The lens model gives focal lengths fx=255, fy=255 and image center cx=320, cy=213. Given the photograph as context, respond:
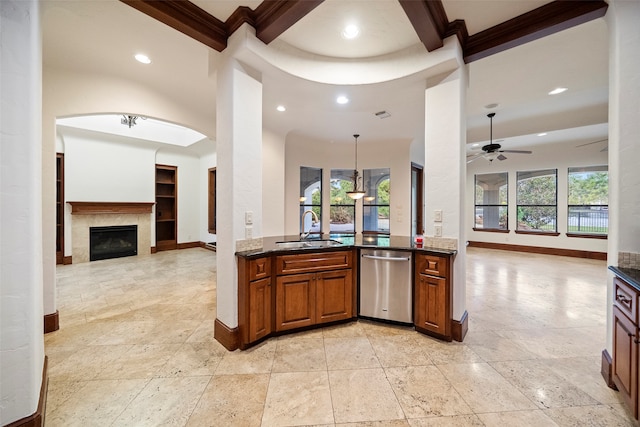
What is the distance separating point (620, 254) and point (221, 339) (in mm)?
3374

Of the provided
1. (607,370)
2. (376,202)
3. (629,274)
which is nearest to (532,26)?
(629,274)

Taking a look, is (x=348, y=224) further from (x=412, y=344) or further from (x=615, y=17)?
(x=615, y=17)

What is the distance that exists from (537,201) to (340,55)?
8.08 metres

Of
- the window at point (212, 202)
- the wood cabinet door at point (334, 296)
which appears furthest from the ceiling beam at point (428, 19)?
the window at point (212, 202)

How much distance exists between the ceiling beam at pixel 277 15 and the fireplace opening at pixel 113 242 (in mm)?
6687

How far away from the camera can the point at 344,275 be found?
2.95 metres

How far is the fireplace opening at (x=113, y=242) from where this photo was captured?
247 inches

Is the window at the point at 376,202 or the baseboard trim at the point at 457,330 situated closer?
the baseboard trim at the point at 457,330

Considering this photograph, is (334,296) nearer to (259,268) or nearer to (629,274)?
(259,268)

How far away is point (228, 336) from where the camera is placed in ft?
7.97

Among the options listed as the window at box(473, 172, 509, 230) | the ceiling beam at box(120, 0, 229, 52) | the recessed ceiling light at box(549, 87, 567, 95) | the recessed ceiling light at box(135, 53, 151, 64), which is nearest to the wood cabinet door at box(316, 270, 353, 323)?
the ceiling beam at box(120, 0, 229, 52)

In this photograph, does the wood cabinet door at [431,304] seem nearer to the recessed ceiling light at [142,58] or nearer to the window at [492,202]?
the recessed ceiling light at [142,58]

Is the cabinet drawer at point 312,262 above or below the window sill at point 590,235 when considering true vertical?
above

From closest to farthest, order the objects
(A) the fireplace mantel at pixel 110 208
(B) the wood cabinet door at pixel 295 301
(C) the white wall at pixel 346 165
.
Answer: (B) the wood cabinet door at pixel 295 301 → (C) the white wall at pixel 346 165 → (A) the fireplace mantel at pixel 110 208
